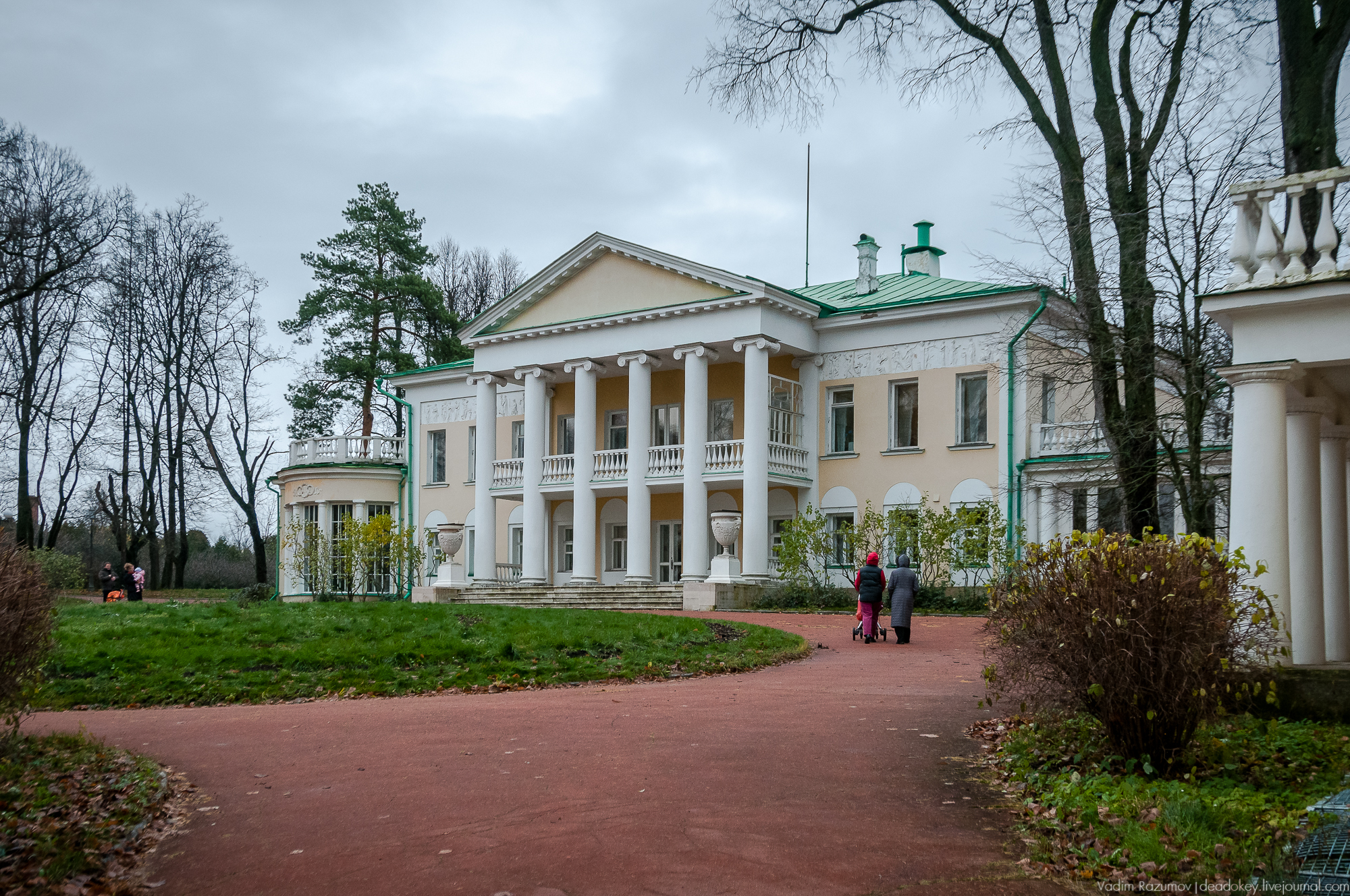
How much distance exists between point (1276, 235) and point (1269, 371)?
1171 mm

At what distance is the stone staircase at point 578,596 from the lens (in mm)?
29859

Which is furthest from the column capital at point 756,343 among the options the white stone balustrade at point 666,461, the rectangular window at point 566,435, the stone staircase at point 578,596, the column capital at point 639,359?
the rectangular window at point 566,435

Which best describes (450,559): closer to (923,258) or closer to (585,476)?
(585,476)

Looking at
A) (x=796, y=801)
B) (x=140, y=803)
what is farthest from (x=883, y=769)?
(x=140, y=803)

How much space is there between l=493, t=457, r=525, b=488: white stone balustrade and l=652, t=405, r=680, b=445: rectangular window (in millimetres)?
4175

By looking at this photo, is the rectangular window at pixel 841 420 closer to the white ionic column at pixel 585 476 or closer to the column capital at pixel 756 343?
the column capital at pixel 756 343

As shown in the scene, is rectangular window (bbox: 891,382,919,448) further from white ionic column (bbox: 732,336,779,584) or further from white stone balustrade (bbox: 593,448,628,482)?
white stone balustrade (bbox: 593,448,628,482)

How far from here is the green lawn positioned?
513 inches

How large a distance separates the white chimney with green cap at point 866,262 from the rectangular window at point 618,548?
10.3m

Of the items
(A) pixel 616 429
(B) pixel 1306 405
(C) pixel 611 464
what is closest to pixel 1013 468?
(C) pixel 611 464

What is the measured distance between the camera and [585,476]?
109 ft

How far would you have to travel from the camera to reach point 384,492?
3988 cm

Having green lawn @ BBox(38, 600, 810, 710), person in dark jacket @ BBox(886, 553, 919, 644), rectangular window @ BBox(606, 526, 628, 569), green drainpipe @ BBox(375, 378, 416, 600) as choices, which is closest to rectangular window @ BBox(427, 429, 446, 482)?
green drainpipe @ BBox(375, 378, 416, 600)

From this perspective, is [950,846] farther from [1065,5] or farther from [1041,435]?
[1041,435]
